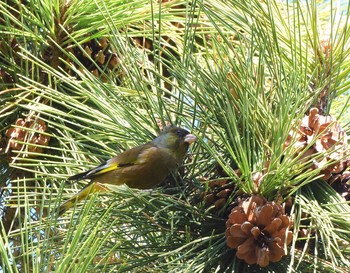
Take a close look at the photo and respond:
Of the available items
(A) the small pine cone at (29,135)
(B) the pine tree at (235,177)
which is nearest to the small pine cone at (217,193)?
(B) the pine tree at (235,177)

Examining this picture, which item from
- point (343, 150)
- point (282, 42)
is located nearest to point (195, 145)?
point (282, 42)

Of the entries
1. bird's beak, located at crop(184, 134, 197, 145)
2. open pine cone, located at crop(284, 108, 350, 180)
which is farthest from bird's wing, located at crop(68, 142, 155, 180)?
open pine cone, located at crop(284, 108, 350, 180)

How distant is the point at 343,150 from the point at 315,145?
0.25 ft

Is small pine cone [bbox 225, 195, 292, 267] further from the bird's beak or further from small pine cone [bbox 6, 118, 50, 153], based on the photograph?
small pine cone [bbox 6, 118, 50, 153]

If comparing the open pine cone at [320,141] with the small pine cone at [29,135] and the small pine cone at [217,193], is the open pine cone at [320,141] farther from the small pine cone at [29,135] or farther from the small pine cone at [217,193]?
the small pine cone at [29,135]

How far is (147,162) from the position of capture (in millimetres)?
2594

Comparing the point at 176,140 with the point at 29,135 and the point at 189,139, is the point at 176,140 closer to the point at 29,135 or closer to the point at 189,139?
the point at 189,139

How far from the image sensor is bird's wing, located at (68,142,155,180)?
249 centimetres

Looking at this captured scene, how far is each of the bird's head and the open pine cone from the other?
0.39 metres

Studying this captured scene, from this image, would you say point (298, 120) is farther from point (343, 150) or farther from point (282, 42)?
point (282, 42)

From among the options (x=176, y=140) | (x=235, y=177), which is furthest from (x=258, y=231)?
(x=176, y=140)

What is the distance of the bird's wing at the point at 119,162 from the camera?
249 cm

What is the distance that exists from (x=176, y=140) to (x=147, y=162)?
23cm

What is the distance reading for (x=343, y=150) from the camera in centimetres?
212
